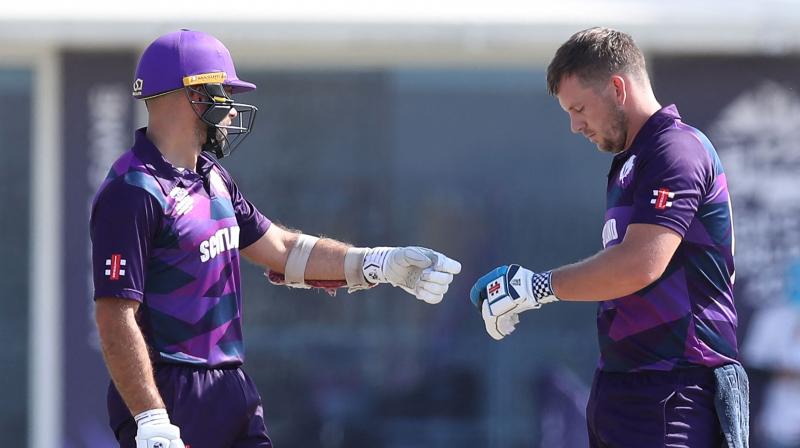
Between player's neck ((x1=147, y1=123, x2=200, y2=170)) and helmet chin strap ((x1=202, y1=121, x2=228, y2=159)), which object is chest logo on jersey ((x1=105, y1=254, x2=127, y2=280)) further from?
helmet chin strap ((x1=202, y1=121, x2=228, y2=159))

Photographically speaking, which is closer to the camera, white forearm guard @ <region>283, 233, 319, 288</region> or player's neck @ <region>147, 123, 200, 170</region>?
player's neck @ <region>147, 123, 200, 170</region>

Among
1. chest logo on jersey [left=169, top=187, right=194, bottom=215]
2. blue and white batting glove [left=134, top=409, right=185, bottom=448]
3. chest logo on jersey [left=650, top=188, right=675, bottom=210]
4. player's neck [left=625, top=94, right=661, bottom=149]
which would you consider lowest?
blue and white batting glove [left=134, top=409, right=185, bottom=448]

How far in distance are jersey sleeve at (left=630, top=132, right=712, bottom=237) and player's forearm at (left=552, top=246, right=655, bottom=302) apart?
124mm

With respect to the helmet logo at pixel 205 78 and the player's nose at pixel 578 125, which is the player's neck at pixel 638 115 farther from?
the helmet logo at pixel 205 78

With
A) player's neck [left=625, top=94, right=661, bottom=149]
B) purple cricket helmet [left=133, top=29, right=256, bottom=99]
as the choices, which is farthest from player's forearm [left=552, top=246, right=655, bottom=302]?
purple cricket helmet [left=133, top=29, right=256, bottom=99]

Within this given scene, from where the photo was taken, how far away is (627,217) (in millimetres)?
3730

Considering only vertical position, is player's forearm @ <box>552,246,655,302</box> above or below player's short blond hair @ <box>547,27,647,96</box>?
below

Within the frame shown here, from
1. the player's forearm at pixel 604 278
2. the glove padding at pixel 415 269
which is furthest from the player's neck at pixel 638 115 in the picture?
the glove padding at pixel 415 269

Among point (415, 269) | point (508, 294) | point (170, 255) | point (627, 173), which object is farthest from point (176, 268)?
point (627, 173)

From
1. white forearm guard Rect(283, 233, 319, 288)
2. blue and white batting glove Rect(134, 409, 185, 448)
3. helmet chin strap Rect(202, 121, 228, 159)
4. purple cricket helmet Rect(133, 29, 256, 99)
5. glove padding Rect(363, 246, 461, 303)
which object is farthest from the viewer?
white forearm guard Rect(283, 233, 319, 288)

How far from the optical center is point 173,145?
3.95 m

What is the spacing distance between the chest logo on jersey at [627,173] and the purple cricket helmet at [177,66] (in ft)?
4.10

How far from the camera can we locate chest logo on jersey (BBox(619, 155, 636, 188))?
374 cm

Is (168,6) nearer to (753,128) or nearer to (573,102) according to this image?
(753,128)
